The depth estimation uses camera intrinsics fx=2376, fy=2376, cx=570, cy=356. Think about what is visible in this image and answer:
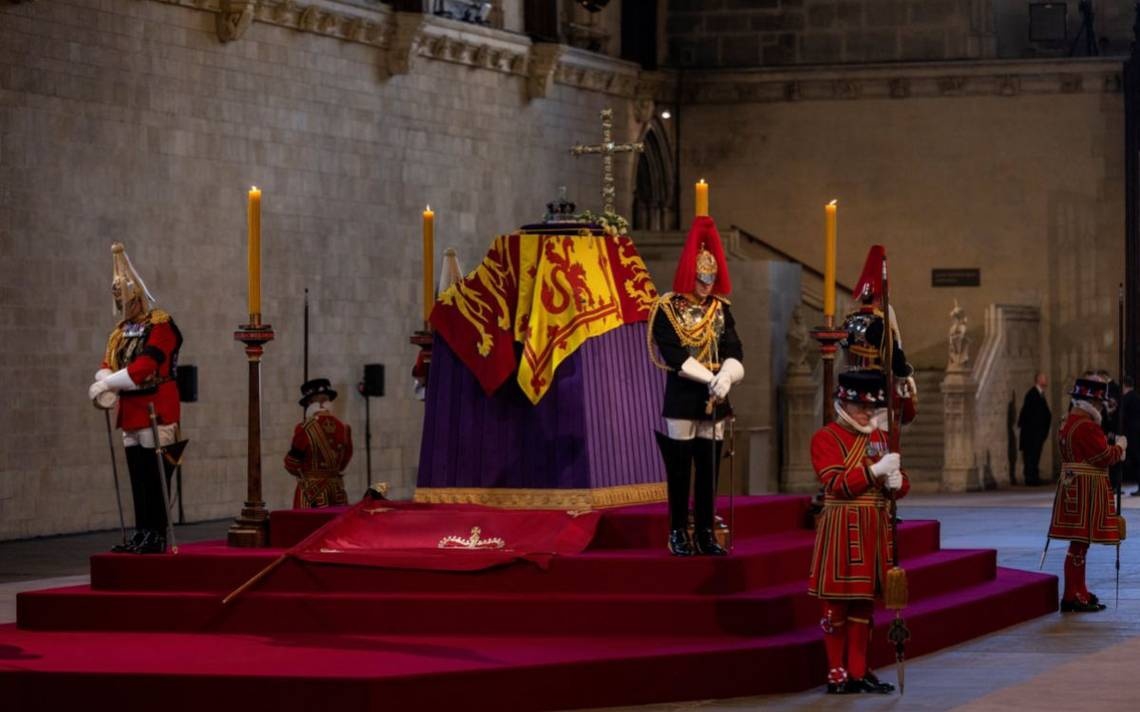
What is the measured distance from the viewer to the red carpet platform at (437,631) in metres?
10.1

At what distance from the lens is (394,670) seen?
394 inches

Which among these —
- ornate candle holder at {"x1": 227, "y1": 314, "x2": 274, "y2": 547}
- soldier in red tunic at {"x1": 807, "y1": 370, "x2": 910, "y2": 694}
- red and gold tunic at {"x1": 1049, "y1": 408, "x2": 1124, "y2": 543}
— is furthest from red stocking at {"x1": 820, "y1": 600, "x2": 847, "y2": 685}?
red and gold tunic at {"x1": 1049, "y1": 408, "x2": 1124, "y2": 543}

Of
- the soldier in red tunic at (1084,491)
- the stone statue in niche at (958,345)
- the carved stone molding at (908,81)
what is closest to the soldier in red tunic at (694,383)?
the soldier in red tunic at (1084,491)

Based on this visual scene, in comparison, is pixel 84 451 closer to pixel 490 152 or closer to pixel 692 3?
pixel 490 152

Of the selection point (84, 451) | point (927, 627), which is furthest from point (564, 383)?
point (84, 451)

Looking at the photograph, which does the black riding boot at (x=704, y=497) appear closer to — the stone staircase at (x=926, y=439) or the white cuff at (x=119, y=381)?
the white cuff at (x=119, y=381)

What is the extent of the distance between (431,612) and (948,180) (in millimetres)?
20507

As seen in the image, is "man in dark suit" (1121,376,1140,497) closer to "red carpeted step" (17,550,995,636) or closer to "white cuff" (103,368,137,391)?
"red carpeted step" (17,550,995,636)

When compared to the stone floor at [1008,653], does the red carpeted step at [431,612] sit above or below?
above

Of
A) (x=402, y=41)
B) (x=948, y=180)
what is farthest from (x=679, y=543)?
(x=948, y=180)

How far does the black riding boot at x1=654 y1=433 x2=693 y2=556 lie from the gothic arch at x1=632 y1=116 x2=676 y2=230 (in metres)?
20.0

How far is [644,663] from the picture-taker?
10484 mm

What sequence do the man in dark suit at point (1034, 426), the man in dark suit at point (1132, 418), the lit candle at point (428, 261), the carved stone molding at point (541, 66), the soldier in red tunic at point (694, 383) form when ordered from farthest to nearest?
1. the man in dark suit at point (1034, 426)
2. the carved stone molding at point (541, 66)
3. the man in dark suit at point (1132, 418)
4. the lit candle at point (428, 261)
5. the soldier in red tunic at point (694, 383)

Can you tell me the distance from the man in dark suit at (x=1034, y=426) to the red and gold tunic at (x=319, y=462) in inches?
567
